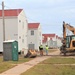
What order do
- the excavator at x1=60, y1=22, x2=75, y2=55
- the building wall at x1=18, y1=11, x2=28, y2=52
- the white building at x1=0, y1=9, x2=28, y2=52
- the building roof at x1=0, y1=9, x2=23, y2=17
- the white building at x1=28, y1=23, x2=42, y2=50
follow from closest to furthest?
the excavator at x1=60, y1=22, x2=75, y2=55 → the white building at x1=0, y1=9, x2=28, y2=52 → the building roof at x1=0, y1=9, x2=23, y2=17 → the building wall at x1=18, y1=11, x2=28, y2=52 → the white building at x1=28, y1=23, x2=42, y2=50

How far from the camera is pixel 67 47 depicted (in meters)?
45.8

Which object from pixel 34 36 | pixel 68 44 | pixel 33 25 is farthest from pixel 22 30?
pixel 33 25

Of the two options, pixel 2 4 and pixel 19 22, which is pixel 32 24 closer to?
pixel 19 22

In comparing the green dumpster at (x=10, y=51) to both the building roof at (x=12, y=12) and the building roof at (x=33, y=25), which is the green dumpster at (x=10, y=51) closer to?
the building roof at (x=12, y=12)

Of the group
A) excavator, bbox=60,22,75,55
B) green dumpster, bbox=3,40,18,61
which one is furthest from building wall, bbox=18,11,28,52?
green dumpster, bbox=3,40,18,61

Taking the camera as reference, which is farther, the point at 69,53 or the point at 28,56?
the point at 69,53

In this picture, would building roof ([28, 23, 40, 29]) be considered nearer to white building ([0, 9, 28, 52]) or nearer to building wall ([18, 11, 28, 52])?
building wall ([18, 11, 28, 52])

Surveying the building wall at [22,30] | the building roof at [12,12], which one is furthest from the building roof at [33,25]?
the building roof at [12,12]

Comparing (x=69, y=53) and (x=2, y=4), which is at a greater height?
(x=2, y=4)

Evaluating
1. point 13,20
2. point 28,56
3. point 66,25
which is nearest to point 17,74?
point 28,56

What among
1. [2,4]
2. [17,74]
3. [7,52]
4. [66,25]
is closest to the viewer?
[17,74]

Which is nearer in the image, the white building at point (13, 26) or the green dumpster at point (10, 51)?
the green dumpster at point (10, 51)

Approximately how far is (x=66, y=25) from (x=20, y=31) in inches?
512

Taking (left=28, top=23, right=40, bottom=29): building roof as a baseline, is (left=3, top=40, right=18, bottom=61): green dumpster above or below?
below
